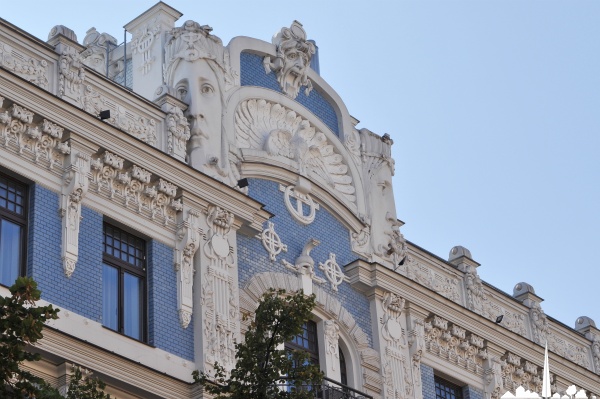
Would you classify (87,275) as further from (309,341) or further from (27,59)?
(309,341)

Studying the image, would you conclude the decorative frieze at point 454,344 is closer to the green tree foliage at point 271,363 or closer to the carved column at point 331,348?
the carved column at point 331,348

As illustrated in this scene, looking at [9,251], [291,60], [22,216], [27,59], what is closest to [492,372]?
[291,60]

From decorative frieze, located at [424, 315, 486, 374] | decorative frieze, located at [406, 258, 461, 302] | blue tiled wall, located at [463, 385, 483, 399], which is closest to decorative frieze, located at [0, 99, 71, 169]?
decorative frieze, located at [406, 258, 461, 302]

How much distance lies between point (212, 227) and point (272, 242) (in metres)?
1.71

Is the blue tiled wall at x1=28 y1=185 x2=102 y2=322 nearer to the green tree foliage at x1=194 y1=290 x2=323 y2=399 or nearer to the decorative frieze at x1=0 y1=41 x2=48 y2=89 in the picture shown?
the decorative frieze at x1=0 y1=41 x2=48 y2=89

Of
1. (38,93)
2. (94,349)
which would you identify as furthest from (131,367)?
(38,93)

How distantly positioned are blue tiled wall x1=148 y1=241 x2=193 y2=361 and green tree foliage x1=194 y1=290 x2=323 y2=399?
3.80 metres

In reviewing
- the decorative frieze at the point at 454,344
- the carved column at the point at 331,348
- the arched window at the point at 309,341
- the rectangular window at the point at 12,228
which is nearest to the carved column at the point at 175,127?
the rectangular window at the point at 12,228

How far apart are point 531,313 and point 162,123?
1146cm

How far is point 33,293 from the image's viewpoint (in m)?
18.5

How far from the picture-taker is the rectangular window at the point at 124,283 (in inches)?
1001

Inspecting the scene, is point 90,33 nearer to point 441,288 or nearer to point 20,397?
point 441,288

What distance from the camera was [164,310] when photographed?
26062mm

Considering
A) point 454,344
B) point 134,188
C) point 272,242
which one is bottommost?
point 454,344
